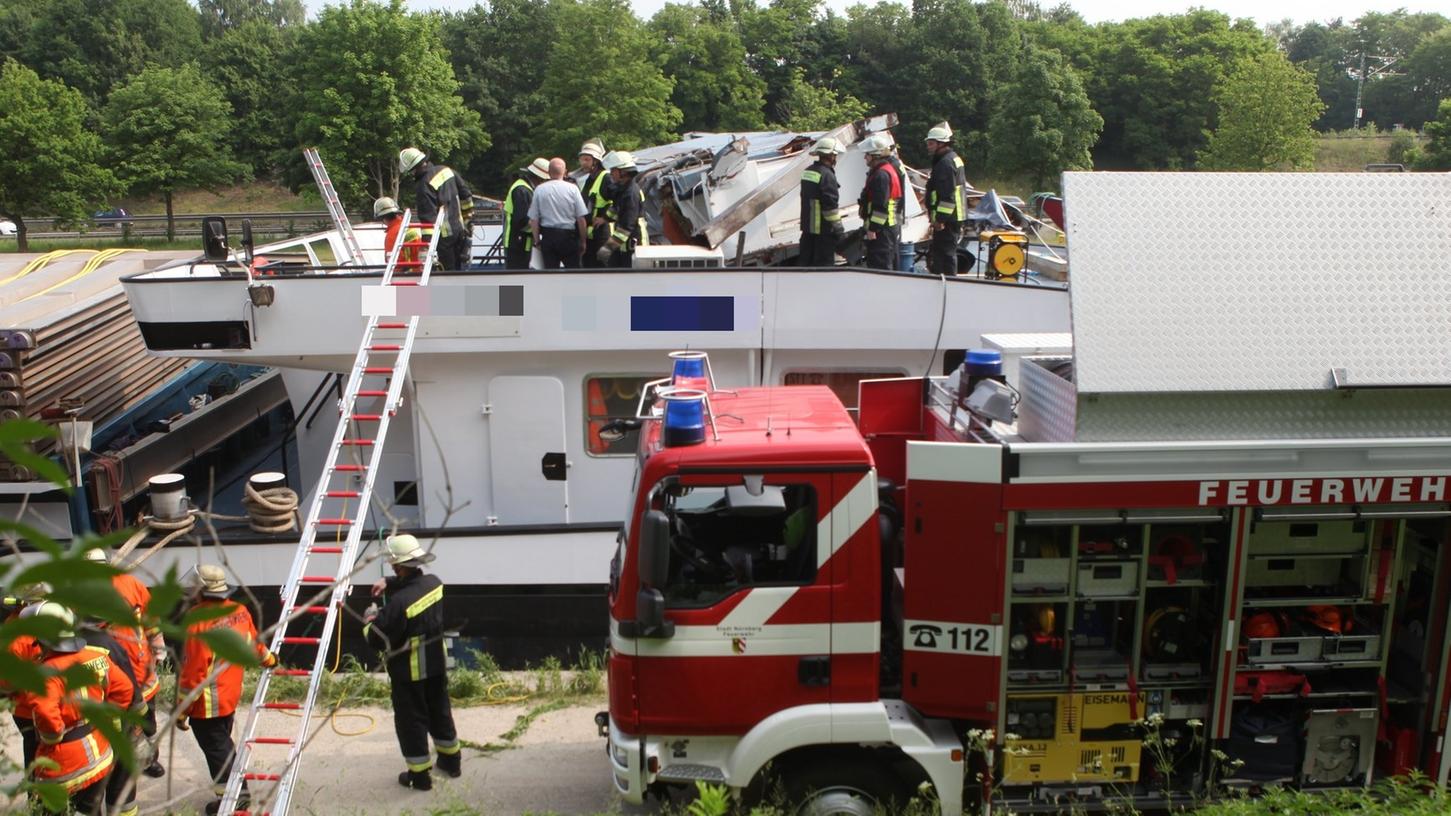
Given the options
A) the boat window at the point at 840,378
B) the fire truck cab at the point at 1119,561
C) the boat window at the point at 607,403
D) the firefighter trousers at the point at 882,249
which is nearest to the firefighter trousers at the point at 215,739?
the fire truck cab at the point at 1119,561

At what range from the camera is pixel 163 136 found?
3519 cm

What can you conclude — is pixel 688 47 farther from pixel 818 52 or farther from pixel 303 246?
pixel 303 246

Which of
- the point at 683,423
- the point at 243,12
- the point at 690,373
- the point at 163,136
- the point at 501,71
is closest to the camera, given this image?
the point at 683,423

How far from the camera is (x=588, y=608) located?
8312mm

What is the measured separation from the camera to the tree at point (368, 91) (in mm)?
31047

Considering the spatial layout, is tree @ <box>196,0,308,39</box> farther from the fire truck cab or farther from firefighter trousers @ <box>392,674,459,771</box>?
the fire truck cab

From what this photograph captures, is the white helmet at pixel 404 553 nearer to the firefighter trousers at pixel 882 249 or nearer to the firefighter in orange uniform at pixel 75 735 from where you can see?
the firefighter in orange uniform at pixel 75 735

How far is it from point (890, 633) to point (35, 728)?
4.09 m

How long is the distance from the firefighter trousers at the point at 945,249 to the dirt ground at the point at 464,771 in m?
4.62

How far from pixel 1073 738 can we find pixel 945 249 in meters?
5.22

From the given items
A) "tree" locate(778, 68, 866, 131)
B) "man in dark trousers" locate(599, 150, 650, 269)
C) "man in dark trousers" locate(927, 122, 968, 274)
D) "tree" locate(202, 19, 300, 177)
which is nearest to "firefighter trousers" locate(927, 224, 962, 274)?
"man in dark trousers" locate(927, 122, 968, 274)

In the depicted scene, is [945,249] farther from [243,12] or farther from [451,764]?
[243,12]

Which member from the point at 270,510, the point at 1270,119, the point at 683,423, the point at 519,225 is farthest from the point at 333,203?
the point at 1270,119

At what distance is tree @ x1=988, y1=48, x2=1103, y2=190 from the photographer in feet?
141
